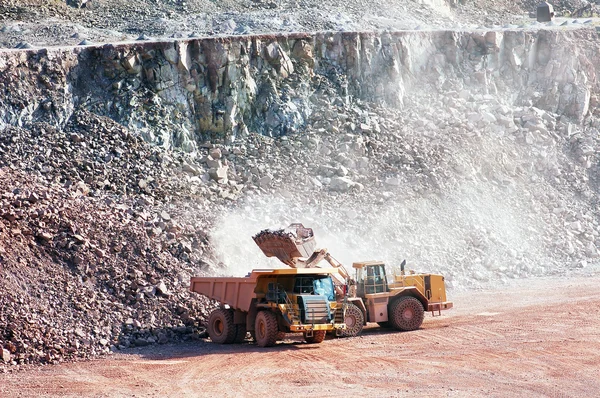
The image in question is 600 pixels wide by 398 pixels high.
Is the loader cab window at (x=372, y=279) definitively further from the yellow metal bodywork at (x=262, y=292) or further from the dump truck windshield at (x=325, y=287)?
the dump truck windshield at (x=325, y=287)

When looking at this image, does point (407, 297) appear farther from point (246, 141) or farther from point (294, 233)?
point (246, 141)

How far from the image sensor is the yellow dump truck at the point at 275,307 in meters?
17.2

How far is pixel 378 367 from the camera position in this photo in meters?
15.4

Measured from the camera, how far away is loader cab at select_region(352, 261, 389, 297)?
63.7ft

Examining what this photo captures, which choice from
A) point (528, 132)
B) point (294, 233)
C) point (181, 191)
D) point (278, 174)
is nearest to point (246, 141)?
point (278, 174)

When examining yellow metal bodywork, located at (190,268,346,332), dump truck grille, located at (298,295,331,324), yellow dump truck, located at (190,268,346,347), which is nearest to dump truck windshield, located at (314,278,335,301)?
yellow dump truck, located at (190,268,346,347)

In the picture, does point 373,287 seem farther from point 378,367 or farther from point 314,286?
point 378,367

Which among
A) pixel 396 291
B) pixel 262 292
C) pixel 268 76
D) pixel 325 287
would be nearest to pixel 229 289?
pixel 262 292

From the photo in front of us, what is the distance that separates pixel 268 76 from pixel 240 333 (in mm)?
13458

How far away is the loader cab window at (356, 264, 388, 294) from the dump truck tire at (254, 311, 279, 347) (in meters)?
2.85

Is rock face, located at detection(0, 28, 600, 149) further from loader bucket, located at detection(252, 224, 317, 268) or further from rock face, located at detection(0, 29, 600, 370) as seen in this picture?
loader bucket, located at detection(252, 224, 317, 268)

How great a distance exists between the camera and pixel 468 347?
1691 cm

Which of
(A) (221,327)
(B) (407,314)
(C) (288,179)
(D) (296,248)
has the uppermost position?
(C) (288,179)

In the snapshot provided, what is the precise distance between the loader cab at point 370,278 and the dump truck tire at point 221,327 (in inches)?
125
